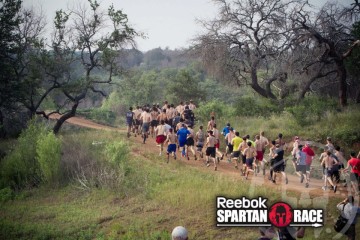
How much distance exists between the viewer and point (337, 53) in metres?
22.9

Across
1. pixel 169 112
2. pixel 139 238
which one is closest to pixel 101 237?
pixel 139 238

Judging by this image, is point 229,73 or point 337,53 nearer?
point 337,53

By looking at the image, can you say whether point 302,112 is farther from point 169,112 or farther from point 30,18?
point 30,18

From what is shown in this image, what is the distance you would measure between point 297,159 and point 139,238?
653 cm

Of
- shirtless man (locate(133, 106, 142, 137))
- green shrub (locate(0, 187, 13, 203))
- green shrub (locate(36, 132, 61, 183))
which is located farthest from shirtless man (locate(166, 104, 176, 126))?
green shrub (locate(0, 187, 13, 203))

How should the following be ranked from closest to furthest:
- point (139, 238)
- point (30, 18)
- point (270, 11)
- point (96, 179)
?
point (139, 238) → point (96, 179) → point (270, 11) → point (30, 18)

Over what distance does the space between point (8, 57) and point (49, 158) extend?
12.3 metres

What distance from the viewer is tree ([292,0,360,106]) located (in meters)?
21.3

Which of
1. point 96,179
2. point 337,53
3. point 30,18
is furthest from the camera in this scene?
point 30,18

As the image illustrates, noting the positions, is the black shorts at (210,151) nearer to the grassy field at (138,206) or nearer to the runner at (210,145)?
the runner at (210,145)

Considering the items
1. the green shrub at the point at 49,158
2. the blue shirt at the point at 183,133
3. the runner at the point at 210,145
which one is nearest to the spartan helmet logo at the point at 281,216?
the runner at the point at 210,145

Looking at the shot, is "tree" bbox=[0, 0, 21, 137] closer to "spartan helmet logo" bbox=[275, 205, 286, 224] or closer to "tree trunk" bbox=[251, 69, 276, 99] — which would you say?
"tree trunk" bbox=[251, 69, 276, 99]

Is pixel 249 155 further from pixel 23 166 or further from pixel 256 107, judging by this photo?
pixel 256 107

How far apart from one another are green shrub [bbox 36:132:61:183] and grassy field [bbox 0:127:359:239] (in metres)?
0.54
